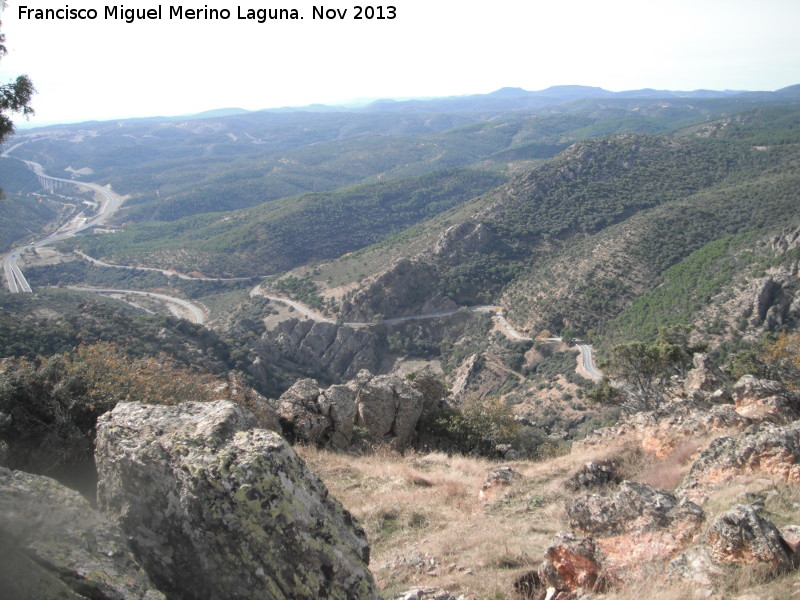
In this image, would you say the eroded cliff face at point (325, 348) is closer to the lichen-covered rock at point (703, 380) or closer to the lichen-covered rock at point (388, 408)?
the lichen-covered rock at point (388, 408)

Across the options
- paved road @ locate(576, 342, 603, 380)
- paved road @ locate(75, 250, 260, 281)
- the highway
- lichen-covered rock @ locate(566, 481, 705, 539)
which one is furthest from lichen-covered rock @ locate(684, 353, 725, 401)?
paved road @ locate(75, 250, 260, 281)

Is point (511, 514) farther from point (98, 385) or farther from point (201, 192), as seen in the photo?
point (201, 192)

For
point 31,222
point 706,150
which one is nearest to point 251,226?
point 31,222

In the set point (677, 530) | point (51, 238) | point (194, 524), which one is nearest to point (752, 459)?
point (677, 530)

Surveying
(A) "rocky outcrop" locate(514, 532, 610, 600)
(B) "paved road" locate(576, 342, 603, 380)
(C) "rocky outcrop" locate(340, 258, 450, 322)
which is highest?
(A) "rocky outcrop" locate(514, 532, 610, 600)

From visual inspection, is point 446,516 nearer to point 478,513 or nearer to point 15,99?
point 478,513

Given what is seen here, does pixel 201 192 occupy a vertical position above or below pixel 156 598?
above

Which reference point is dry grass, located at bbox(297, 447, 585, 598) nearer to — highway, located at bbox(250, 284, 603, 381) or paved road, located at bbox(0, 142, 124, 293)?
highway, located at bbox(250, 284, 603, 381)

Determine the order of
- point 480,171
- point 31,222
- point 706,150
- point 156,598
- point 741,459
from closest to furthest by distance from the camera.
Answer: point 156,598 → point 741,459 → point 706,150 → point 31,222 → point 480,171
